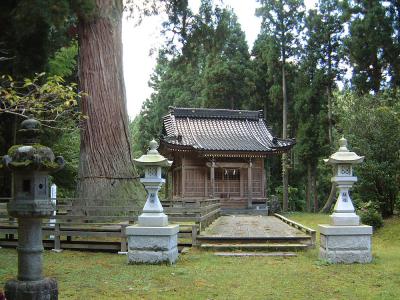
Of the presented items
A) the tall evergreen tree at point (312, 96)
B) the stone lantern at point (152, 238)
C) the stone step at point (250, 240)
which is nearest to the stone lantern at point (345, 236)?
the stone step at point (250, 240)

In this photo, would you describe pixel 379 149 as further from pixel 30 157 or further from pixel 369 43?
pixel 30 157

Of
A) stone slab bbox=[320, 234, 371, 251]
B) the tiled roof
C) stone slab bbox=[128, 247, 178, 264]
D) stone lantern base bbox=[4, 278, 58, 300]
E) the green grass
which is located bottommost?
the green grass

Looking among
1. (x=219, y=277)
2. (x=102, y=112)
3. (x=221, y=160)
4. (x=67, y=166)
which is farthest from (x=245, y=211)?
(x=219, y=277)

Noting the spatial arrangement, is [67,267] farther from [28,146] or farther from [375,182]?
[375,182]

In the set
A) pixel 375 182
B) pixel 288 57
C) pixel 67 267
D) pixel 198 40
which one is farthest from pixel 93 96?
pixel 288 57

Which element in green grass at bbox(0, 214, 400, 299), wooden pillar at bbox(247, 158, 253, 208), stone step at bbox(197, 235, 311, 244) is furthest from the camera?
wooden pillar at bbox(247, 158, 253, 208)

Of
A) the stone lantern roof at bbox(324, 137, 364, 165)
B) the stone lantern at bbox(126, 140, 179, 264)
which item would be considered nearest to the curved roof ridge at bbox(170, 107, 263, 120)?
the stone lantern at bbox(126, 140, 179, 264)

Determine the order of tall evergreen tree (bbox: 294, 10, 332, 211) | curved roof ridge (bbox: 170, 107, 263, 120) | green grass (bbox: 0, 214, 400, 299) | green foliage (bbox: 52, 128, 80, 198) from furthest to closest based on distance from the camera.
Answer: curved roof ridge (bbox: 170, 107, 263, 120) → tall evergreen tree (bbox: 294, 10, 332, 211) → green foliage (bbox: 52, 128, 80, 198) → green grass (bbox: 0, 214, 400, 299)

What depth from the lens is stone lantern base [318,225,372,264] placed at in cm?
904

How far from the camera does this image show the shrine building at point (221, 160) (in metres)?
25.0

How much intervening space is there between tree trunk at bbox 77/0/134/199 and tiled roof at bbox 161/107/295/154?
9767mm

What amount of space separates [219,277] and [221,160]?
18.0 metres

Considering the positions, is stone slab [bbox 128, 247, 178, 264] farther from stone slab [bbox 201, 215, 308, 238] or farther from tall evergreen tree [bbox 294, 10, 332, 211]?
tall evergreen tree [bbox 294, 10, 332, 211]

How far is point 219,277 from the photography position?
7.75 m
